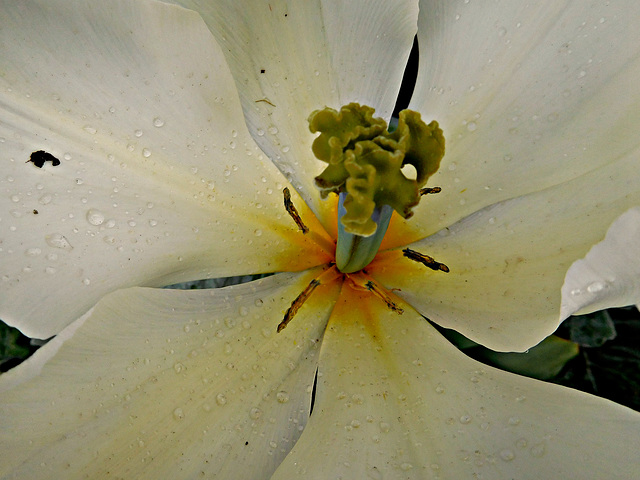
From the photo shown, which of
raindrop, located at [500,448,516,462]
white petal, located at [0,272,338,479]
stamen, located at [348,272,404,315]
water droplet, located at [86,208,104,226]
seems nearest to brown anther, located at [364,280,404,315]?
stamen, located at [348,272,404,315]

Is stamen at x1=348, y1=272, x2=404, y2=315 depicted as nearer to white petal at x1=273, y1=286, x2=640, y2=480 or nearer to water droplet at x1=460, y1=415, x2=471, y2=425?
white petal at x1=273, y1=286, x2=640, y2=480

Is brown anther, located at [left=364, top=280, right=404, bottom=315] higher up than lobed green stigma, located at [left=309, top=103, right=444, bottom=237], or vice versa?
lobed green stigma, located at [left=309, top=103, right=444, bottom=237]

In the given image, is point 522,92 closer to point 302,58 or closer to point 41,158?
point 302,58

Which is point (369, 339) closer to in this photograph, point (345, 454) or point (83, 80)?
point (345, 454)

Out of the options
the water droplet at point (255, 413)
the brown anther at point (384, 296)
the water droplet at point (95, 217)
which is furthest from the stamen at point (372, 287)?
the water droplet at point (95, 217)

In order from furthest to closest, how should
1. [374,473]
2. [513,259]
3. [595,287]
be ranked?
[513,259] < [374,473] < [595,287]

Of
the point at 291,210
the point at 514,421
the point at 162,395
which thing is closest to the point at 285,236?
the point at 291,210
